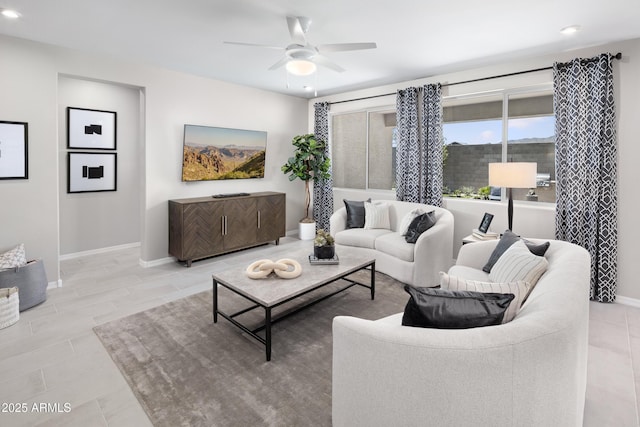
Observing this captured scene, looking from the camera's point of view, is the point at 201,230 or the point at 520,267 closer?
the point at 520,267

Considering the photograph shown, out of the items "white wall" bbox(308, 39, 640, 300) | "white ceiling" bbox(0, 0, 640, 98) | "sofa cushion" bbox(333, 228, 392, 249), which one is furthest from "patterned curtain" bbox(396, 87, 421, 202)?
"sofa cushion" bbox(333, 228, 392, 249)

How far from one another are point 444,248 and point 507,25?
7.84 ft

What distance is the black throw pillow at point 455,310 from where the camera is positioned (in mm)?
1442

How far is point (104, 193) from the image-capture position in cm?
554

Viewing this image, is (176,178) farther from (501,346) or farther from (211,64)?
(501,346)

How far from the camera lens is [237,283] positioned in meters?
2.82

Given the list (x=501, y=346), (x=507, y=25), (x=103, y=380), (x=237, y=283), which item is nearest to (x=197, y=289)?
(x=237, y=283)

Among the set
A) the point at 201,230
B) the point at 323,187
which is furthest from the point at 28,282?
the point at 323,187

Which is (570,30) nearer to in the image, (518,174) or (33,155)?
(518,174)

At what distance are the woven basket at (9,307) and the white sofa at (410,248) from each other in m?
3.04

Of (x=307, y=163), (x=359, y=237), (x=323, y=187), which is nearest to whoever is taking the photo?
(x=359, y=237)

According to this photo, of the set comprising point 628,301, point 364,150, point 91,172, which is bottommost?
point 628,301

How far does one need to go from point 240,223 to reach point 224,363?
315 cm

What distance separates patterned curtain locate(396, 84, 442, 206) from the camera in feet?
16.3
